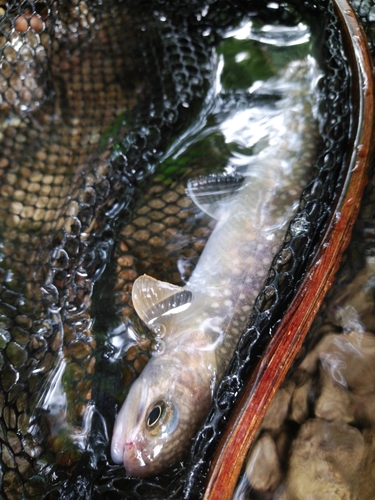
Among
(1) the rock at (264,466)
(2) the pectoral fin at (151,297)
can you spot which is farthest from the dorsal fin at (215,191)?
(1) the rock at (264,466)

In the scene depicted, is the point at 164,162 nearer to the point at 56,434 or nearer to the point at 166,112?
the point at 166,112

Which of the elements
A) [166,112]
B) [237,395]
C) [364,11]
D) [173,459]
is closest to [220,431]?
[237,395]

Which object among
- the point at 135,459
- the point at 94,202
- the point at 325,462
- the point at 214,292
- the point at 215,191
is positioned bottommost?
the point at 325,462

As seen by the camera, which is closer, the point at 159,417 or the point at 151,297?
the point at 159,417

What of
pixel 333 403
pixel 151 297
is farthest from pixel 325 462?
pixel 151 297

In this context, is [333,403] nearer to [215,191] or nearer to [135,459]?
[135,459]

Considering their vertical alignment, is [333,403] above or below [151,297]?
below

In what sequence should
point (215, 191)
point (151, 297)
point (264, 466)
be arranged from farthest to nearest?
point (215, 191), point (151, 297), point (264, 466)
